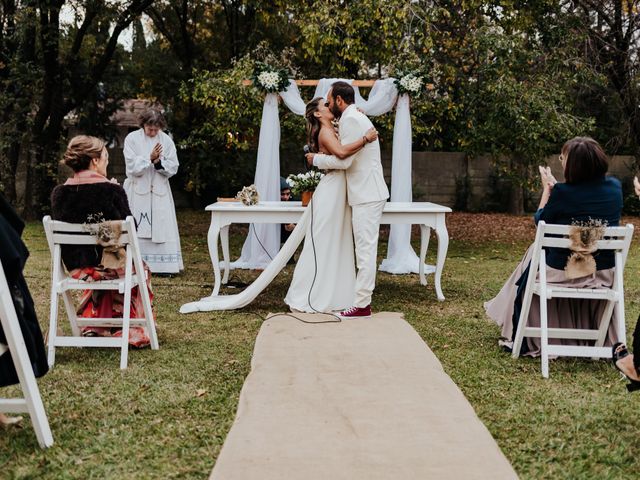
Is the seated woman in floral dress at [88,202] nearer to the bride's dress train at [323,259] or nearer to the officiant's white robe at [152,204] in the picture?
the bride's dress train at [323,259]

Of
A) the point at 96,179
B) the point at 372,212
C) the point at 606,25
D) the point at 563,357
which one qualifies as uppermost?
the point at 606,25

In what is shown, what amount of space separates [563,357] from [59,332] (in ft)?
13.1

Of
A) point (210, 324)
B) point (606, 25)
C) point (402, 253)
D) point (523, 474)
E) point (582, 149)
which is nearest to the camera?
Result: point (523, 474)

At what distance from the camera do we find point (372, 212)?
667 cm

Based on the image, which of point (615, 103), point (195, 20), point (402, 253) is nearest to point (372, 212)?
point (402, 253)

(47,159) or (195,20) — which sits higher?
(195,20)

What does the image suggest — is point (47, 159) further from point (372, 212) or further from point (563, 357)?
point (563, 357)

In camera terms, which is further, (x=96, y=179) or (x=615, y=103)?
(x=615, y=103)

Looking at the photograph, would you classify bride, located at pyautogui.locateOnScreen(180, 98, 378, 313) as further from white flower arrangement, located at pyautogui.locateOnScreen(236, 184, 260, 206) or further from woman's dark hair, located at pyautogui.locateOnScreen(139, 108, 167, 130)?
woman's dark hair, located at pyautogui.locateOnScreen(139, 108, 167, 130)

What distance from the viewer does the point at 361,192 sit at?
6.66m

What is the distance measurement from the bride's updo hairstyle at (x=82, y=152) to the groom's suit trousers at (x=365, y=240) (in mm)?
2378

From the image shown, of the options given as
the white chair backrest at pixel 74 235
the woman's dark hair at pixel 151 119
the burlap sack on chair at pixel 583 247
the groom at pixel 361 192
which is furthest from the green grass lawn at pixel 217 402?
the woman's dark hair at pixel 151 119

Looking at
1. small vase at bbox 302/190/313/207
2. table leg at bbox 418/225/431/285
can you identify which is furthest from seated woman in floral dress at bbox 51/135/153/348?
table leg at bbox 418/225/431/285

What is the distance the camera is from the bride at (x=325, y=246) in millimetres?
6816
